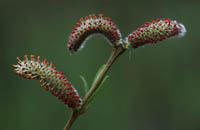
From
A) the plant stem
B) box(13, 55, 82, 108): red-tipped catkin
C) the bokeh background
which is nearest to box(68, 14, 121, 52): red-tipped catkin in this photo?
the plant stem

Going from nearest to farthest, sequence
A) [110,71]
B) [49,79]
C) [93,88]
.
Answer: [49,79], [93,88], [110,71]

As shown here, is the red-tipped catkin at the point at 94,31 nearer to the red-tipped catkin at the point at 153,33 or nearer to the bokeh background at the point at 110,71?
the red-tipped catkin at the point at 153,33

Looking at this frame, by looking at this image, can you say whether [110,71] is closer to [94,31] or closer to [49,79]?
[94,31]

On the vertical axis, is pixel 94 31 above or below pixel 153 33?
above

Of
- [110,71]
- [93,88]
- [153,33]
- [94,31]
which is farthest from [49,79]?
[110,71]

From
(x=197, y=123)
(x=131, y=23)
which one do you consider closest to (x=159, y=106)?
(x=197, y=123)

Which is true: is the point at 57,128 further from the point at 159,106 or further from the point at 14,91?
the point at 159,106

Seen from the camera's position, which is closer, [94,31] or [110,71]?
[94,31]
